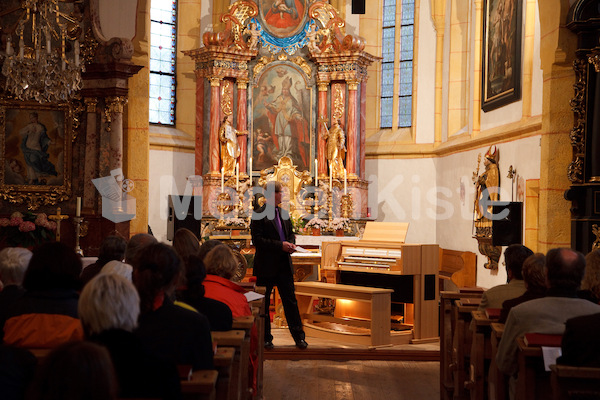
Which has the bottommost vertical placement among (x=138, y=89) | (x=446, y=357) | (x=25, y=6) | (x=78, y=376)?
(x=446, y=357)

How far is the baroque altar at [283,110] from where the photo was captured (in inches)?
608

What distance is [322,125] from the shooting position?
1580 centimetres

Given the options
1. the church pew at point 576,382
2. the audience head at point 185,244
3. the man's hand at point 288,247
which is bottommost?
the church pew at point 576,382

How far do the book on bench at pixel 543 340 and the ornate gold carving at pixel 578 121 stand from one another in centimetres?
536

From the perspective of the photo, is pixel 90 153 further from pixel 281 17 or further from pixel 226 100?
pixel 281 17

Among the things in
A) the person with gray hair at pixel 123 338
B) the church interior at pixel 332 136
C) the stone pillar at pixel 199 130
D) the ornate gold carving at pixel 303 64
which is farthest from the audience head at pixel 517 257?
the ornate gold carving at pixel 303 64

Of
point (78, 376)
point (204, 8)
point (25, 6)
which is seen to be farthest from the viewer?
point (204, 8)

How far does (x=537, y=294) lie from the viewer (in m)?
4.66

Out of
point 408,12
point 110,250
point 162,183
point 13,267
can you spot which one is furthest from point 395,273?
point 408,12

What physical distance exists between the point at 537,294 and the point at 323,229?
10.8m

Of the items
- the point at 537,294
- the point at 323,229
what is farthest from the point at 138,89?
the point at 537,294

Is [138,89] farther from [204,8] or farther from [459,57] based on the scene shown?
[459,57]

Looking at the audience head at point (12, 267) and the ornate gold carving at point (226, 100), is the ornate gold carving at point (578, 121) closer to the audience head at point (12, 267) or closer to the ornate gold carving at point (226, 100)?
the audience head at point (12, 267)

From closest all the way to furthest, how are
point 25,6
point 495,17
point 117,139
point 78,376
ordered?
1. point 78,376
2. point 25,6
3. point 117,139
4. point 495,17
